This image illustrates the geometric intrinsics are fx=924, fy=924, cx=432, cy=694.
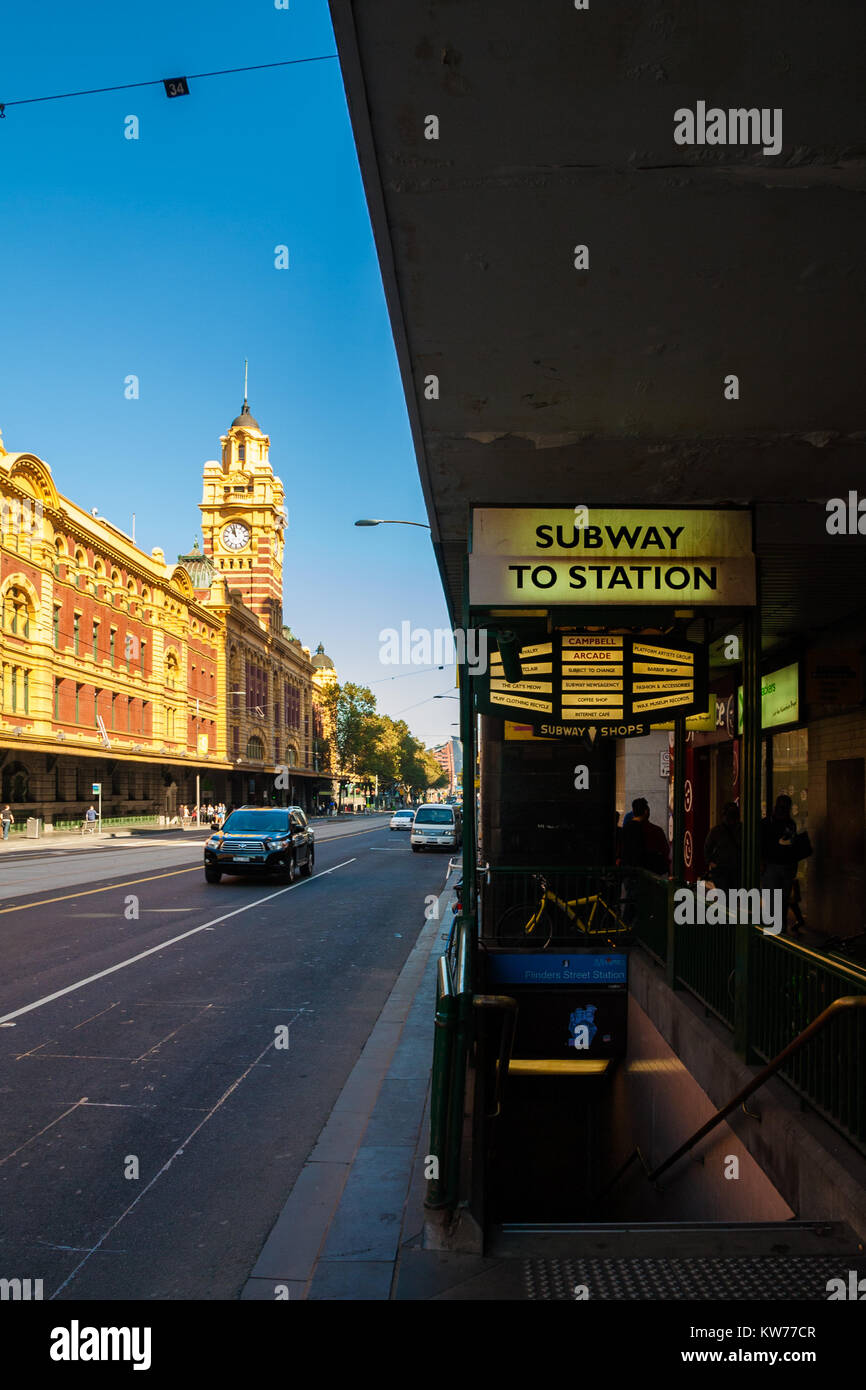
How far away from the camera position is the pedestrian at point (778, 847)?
1081 centimetres

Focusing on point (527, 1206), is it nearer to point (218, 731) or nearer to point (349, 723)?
point (218, 731)

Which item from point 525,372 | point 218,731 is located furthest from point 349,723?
point 525,372

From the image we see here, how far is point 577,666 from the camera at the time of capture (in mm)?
7645

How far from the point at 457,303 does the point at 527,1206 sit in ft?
30.8

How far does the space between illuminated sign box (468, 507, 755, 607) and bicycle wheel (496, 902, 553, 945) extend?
464cm

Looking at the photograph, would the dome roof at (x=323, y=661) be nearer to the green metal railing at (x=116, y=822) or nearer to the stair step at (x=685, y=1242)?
the green metal railing at (x=116, y=822)

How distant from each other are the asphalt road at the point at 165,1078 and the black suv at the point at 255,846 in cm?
499

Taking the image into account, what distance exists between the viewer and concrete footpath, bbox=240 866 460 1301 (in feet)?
13.0

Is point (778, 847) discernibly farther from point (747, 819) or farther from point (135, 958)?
point (135, 958)

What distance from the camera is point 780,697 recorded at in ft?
44.8

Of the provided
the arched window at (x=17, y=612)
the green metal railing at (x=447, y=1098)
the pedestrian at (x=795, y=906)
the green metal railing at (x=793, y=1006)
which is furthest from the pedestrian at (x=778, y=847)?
the arched window at (x=17, y=612)

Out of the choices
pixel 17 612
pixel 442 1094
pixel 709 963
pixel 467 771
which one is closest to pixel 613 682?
pixel 467 771

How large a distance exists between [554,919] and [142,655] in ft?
185
